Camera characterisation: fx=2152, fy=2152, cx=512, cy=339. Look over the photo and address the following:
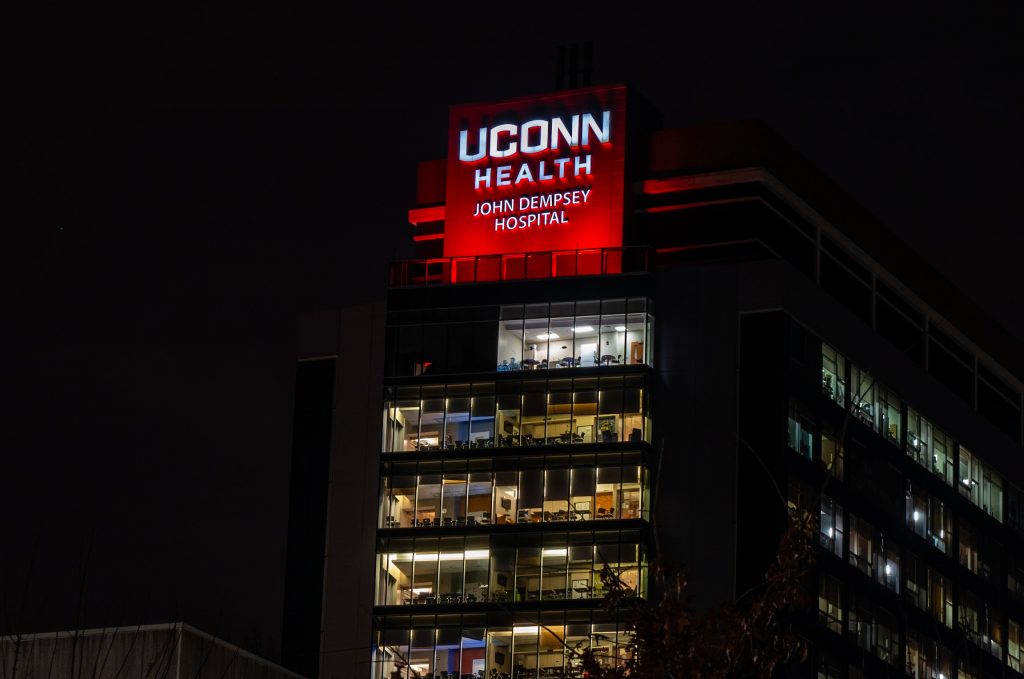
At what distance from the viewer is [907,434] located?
144500 millimetres

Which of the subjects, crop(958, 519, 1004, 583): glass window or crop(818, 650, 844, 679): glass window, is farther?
crop(958, 519, 1004, 583): glass window

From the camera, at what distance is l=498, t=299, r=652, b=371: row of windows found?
13125 centimetres

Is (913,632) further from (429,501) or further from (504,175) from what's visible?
(504,175)

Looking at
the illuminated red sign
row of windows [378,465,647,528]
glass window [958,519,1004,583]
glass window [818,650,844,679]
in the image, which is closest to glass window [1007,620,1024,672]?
glass window [958,519,1004,583]

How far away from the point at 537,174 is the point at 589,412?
16013mm

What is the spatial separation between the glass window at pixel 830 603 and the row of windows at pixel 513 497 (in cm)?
1188

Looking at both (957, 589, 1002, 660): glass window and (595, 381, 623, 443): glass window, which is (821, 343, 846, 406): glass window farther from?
(957, 589, 1002, 660): glass window

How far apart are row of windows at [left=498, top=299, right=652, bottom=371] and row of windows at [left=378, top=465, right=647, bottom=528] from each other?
6831 millimetres

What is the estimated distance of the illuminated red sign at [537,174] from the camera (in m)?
135

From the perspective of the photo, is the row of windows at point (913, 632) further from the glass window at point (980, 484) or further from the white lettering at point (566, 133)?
the white lettering at point (566, 133)

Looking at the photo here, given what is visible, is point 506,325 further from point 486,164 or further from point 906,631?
point 906,631

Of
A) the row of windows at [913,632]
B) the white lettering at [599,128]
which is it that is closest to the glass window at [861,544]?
the row of windows at [913,632]

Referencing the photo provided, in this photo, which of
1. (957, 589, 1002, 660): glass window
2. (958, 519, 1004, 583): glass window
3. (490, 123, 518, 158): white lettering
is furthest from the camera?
(958, 519, 1004, 583): glass window

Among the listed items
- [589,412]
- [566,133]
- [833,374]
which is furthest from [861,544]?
[566,133]
